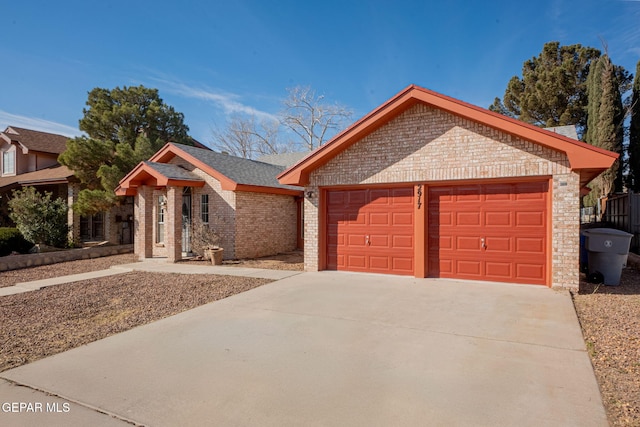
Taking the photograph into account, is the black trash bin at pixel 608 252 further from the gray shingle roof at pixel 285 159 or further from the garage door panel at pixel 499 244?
the gray shingle roof at pixel 285 159

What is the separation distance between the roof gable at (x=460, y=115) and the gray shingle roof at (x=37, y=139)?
Result: 18703mm

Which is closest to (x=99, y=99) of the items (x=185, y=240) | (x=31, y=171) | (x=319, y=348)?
(x=31, y=171)

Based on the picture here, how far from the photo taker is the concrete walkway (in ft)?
28.7

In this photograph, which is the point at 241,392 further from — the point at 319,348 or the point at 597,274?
the point at 597,274

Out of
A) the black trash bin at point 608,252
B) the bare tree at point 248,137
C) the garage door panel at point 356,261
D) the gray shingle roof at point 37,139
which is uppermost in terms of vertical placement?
the bare tree at point 248,137

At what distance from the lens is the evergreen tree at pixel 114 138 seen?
1609cm

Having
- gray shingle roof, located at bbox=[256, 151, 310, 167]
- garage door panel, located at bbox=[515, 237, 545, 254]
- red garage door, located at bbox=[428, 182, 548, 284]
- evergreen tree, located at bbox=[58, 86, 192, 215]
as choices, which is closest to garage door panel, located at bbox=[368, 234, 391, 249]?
red garage door, located at bbox=[428, 182, 548, 284]

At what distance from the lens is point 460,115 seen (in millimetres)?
8250

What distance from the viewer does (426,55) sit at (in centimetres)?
1655

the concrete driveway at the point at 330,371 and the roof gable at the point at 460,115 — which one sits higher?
the roof gable at the point at 460,115

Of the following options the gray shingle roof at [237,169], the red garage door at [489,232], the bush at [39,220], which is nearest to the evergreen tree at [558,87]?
the red garage door at [489,232]

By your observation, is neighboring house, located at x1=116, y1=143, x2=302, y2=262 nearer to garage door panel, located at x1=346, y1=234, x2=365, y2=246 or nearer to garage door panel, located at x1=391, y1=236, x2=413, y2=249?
garage door panel, located at x1=346, y1=234, x2=365, y2=246

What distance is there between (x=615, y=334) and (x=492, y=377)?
2.65 m

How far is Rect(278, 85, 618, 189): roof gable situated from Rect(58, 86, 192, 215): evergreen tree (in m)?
10.5
